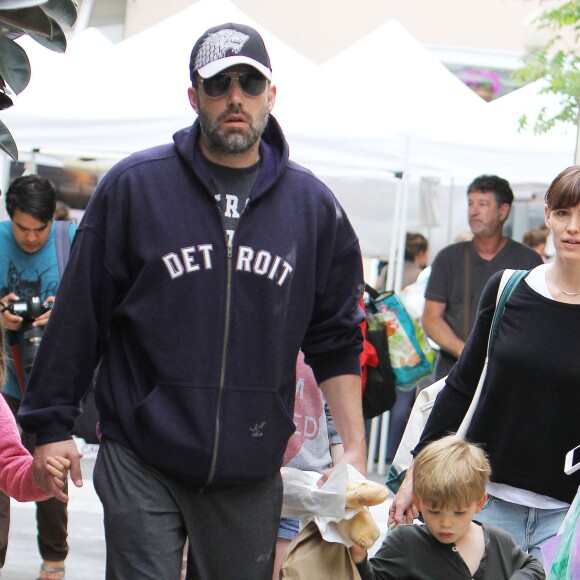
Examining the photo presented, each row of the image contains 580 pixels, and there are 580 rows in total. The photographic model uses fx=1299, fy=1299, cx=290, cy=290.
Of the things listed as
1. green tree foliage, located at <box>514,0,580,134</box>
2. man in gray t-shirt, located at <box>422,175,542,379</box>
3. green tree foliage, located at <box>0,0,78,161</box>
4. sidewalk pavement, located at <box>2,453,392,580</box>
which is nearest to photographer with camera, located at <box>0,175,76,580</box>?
sidewalk pavement, located at <box>2,453,392,580</box>

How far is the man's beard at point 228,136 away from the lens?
11.5 ft

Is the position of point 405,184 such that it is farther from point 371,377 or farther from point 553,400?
point 553,400

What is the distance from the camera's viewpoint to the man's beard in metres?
3.49

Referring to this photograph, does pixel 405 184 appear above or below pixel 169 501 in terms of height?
above

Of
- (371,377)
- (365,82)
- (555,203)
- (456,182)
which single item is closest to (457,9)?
(456,182)

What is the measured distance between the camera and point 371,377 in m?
7.34

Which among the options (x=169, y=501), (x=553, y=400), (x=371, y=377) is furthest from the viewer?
(x=371, y=377)

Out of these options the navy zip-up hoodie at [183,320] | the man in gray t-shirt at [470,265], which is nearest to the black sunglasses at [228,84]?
the navy zip-up hoodie at [183,320]

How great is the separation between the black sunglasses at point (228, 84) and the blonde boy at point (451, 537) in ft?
3.97

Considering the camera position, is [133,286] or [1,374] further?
[1,374]

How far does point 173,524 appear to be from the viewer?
3.39 metres

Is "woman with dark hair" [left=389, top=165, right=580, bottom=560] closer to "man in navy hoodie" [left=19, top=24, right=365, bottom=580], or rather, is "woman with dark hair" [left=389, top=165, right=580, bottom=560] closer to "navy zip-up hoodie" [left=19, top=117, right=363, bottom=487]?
"man in navy hoodie" [left=19, top=24, right=365, bottom=580]

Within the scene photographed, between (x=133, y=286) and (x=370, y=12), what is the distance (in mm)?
16910

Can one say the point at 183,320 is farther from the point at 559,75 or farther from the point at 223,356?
the point at 559,75
